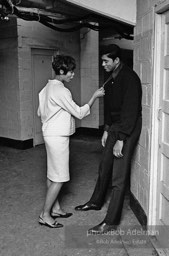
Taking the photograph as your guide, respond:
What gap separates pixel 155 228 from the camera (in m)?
2.97

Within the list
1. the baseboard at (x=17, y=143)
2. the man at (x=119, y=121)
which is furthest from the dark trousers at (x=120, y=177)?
the baseboard at (x=17, y=143)

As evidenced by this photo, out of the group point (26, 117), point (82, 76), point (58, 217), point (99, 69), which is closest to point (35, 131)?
point (26, 117)

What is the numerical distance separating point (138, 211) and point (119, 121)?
1.00 metres

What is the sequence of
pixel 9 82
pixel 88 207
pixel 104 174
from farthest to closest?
pixel 9 82 < pixel 88 207 < pixel 104 174

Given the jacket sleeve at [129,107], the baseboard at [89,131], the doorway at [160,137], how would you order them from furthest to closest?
the baseboard at [89,131], the jacket sleeve at [129,107], the doorway at [160,137]

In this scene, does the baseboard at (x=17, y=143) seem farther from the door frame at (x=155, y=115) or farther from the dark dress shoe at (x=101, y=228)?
the door frame at (x=155, y=115)

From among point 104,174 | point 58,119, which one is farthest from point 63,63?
point 104,174

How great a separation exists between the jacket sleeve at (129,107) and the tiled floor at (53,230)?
103 cm

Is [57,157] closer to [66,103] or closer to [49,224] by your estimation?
[66,103]

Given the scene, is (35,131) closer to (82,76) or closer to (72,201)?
(82,76)

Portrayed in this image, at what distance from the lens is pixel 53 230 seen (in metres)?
3.22

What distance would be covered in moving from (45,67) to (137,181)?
14.6 feet

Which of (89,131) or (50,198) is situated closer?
(50,198)

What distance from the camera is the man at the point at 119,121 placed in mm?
3070
